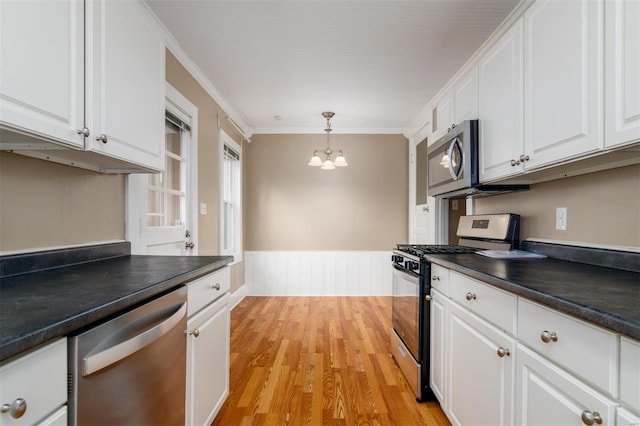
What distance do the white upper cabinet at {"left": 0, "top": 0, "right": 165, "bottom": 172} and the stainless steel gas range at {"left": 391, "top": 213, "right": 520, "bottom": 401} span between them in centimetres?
167

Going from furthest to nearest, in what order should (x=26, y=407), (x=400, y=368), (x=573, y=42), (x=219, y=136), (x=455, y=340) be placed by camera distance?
(x=219, y=136) < (x=400, y=368) < (x=455, y=340) < (x=573, y=42) < (x=26, y=407)

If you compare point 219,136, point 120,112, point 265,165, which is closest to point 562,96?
point 120,112

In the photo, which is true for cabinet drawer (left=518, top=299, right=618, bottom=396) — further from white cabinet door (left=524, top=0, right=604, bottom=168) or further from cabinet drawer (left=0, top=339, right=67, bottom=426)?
cabinet drawer (left=0, top=339, right=67, bottom=426)

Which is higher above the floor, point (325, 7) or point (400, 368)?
point (325, 7)

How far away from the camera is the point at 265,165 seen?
14.4ft

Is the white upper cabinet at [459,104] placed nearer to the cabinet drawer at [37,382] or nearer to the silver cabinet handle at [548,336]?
the silver cabinet handle at [548,336]

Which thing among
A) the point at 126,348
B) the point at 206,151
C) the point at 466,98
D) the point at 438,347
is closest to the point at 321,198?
the point at 206,151

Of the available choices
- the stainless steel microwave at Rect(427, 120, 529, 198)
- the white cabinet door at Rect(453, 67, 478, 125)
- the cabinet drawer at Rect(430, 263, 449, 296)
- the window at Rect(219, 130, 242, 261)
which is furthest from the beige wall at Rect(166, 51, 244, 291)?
the white cabinet door at Rect(453, 67, 478, 125)

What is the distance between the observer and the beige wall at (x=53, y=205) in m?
1.15

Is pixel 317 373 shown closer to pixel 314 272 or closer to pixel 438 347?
pixel 438 347

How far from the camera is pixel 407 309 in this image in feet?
6.72

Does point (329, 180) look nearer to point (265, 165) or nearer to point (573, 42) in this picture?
point (265, 165)

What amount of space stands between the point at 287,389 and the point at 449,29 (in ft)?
8.80

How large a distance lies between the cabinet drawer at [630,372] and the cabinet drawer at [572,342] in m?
0.02
